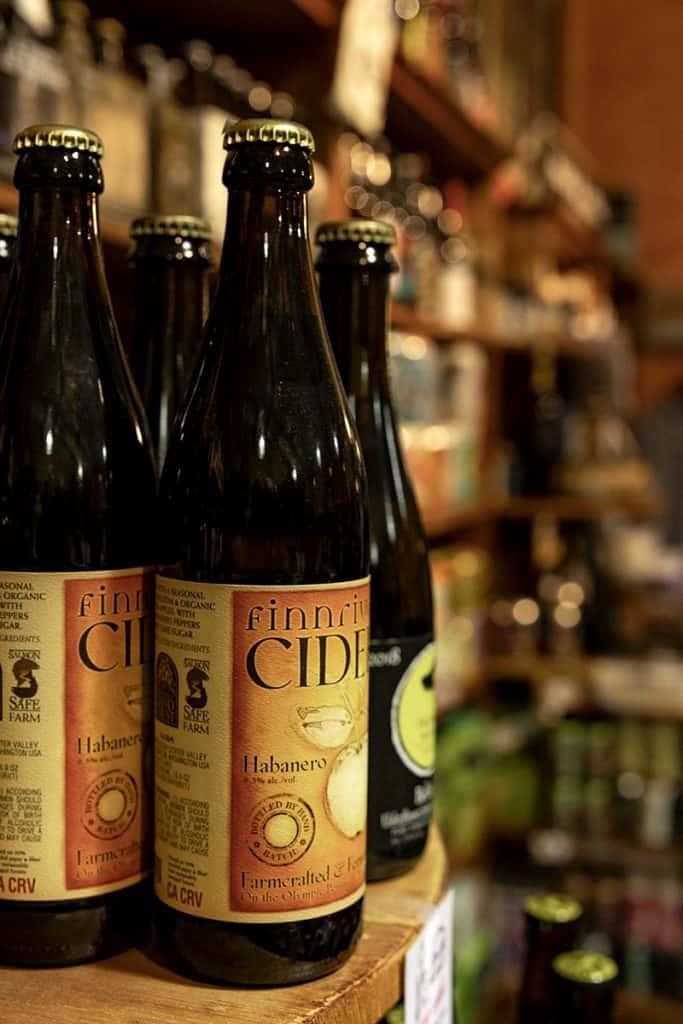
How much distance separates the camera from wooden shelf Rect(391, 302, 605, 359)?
198 centimetres

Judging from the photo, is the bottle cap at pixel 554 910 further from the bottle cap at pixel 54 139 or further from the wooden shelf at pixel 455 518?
the wooden shelf at pixel 455 518

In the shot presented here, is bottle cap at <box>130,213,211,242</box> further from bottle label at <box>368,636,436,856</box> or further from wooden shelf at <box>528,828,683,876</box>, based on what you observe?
wooden shelf at <box>528,828,683,876</box>

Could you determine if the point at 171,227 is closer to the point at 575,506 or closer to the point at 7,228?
the point at 7,228

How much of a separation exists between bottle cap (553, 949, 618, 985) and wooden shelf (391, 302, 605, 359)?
124 cm

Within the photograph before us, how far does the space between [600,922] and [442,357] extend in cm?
122

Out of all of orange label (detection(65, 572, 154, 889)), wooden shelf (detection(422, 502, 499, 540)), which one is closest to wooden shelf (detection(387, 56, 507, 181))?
wooden shelf (detection(422, 502, 499, 540))

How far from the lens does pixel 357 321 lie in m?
0.65

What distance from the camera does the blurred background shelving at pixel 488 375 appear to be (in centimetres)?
126

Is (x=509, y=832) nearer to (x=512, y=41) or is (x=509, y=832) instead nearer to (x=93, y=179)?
(x=93, y=179)

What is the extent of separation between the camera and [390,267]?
64 centimetres

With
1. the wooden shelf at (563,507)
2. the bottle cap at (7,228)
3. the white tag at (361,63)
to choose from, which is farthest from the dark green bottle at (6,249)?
the wooden shelf at (563,507)

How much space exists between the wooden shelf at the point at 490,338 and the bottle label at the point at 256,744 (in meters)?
1.40

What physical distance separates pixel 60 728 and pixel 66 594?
64 mm

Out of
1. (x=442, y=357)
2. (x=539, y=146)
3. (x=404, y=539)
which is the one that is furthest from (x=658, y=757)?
(x=404, y=539)
